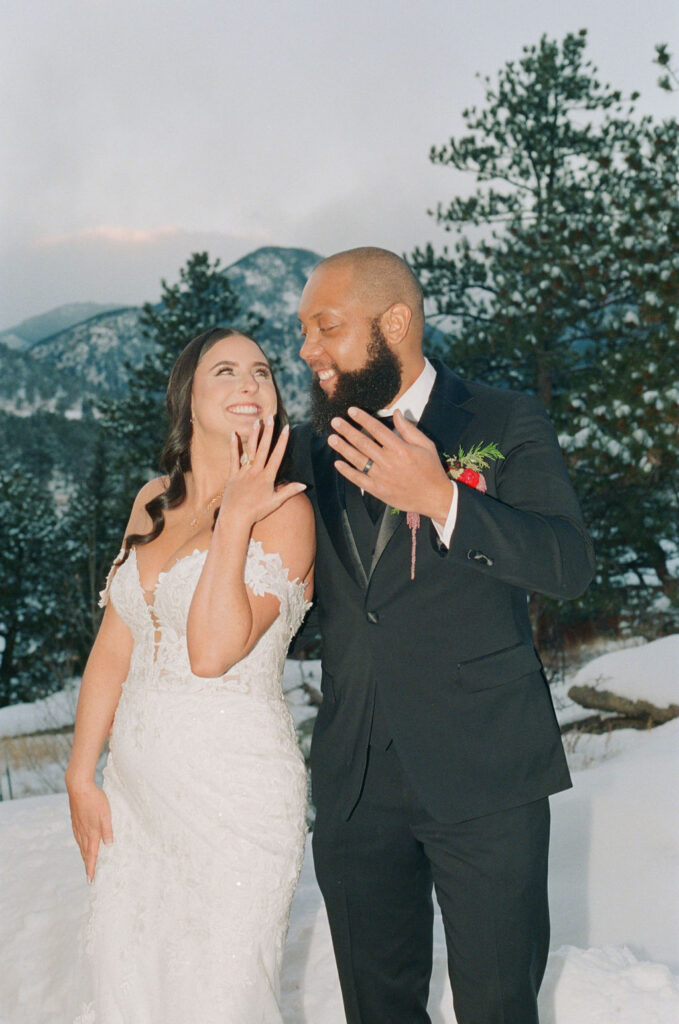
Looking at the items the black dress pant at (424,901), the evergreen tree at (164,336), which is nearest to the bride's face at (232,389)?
the black dress pant at (424,901)

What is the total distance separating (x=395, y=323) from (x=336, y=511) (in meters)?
0.61

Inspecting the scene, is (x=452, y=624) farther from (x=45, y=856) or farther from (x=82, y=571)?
(x=82, y=571)

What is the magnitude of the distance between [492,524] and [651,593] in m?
14.0

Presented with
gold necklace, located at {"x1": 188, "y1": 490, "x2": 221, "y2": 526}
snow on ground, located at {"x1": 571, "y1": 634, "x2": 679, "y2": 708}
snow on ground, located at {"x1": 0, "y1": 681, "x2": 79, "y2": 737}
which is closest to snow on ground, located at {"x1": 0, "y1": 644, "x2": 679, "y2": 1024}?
gold necklace, located at {"x1": 188, "y1": 490, "x2": 221, "y2": 526}

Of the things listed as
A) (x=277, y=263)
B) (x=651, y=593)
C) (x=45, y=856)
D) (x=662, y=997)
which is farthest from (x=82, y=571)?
(x=277, y=263)

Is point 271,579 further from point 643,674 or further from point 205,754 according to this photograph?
point 643,674

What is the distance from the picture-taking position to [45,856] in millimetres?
5703

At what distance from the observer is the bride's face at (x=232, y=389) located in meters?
3.07

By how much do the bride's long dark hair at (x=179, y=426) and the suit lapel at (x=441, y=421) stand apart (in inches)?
19.9

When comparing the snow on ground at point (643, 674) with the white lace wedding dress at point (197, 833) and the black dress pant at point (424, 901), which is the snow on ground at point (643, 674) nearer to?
the black dress pant at point (424, 901)

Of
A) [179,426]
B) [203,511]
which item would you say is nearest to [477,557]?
[203,511]

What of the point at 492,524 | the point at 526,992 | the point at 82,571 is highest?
the point at 82,571

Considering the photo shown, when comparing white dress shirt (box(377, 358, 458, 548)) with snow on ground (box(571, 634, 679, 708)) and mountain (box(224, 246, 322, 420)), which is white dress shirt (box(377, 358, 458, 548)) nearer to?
snow on ground (box(571, 634, 679, 708))

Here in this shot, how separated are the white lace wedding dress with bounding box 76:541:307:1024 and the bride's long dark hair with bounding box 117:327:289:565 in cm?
32
